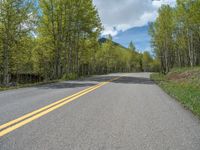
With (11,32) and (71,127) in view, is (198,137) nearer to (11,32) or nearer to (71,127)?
(71,127)

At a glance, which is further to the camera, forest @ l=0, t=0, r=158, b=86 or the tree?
forest @ l=0, t=0, r=158, b=86

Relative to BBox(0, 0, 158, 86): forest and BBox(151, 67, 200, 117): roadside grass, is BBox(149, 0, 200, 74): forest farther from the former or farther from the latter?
BBox(151, 67, 200, 117): roadside grass

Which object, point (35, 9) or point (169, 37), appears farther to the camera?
point (169, 37)

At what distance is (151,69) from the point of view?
123875 millimetres

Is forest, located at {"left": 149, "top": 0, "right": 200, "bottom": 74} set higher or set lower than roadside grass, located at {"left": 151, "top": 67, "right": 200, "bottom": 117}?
higher

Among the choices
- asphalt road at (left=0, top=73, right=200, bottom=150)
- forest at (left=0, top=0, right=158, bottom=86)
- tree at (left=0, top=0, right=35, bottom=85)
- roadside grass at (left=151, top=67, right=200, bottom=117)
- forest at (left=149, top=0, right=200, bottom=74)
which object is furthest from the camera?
forest at (left=149, top=0, right=200, bottom=74)

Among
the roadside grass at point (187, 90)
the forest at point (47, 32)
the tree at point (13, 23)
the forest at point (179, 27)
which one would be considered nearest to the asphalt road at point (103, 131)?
the roadside grass at point (187, 90)

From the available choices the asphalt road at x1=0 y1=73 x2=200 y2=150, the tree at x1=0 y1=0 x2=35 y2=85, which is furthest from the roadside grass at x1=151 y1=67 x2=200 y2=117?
the tree at x1=0 y1=0 x2=35 y2=85

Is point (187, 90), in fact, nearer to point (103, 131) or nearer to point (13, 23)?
point (103, 131)

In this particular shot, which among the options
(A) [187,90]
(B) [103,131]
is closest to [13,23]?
(A) [187,90]

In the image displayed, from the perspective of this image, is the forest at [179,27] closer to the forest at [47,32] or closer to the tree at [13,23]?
the forest at [47,32]

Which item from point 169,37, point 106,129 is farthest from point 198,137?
point 169,37

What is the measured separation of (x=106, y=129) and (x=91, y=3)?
2623 centimetres

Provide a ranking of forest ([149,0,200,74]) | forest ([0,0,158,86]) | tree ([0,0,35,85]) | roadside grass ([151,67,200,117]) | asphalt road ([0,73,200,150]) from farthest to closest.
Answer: forest ([149,0,200,74]), forest ([0,0,158,86]), tree ([0,0,35,85]), roadside grass ([151,67,200,117]), asphalt road ([0,73,200,150])
